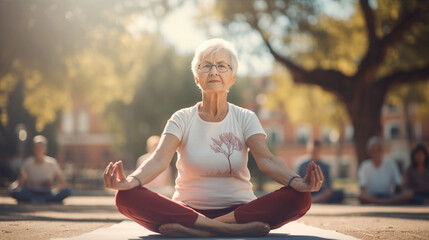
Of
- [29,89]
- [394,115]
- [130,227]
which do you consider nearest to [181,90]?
[29,89]

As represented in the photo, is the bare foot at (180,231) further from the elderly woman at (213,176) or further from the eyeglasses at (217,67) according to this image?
the eyeglasses at (217,67)

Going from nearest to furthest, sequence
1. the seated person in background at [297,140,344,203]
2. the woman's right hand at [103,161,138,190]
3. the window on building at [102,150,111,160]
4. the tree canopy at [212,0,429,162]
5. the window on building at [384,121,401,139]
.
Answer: the woman's right hand at [103,161,138,190] → the seated person in background at [297,140,344,203] → the tree canopy at [212,0,429,162] → the window on building at [384,121,401,139] → the window on building at [102,150,111,160]

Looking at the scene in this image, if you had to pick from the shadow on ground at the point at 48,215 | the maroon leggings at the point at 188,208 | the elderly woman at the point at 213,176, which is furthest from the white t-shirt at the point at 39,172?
the maroon leggings at the point at 188,208

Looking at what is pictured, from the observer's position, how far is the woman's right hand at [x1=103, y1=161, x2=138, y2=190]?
4180 mm

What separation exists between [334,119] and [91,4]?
2416 centimetres

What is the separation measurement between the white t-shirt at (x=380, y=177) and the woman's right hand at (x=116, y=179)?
900 centimetres

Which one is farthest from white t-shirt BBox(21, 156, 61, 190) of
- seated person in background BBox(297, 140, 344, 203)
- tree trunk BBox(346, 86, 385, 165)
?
tree trunk BBox(346, 86, 385, 165)

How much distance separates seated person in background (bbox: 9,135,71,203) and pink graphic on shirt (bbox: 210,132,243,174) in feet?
28.2

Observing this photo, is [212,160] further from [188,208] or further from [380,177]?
[380,177]

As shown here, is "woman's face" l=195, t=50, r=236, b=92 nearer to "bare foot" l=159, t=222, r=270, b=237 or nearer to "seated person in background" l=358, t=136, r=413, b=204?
"bare foot" l=159, t=222, r=270, b=237

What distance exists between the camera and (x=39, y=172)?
1280 centimetres

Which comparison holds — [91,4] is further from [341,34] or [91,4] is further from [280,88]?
[280,88]

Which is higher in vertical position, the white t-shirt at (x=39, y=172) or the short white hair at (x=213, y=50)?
the short white hair at (x=213, y=50)

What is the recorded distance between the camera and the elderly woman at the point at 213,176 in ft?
14.7
